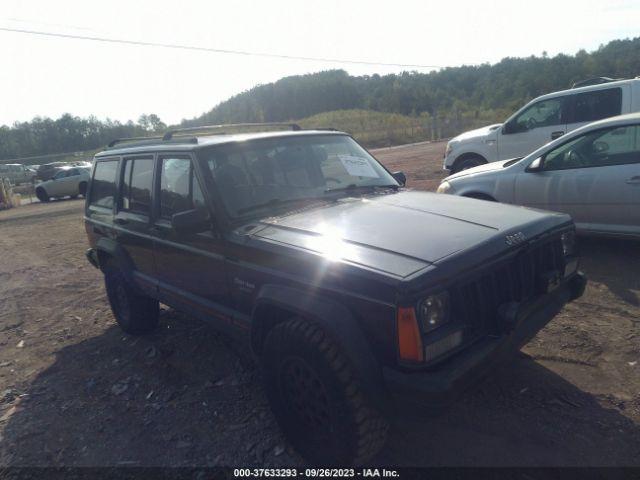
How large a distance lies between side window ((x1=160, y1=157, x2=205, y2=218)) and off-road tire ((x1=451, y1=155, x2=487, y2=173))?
738cm

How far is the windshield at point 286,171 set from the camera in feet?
11.1

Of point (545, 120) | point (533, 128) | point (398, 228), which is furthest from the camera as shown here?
point (533, 128)

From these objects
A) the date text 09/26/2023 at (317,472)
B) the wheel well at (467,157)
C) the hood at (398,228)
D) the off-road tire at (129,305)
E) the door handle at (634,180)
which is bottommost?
the date text 09/26/2023 at (317,472)

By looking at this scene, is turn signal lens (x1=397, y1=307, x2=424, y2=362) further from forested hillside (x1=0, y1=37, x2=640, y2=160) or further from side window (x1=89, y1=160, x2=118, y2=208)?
forested hillside (x1=0, y1=37, x2=640, y2=160)

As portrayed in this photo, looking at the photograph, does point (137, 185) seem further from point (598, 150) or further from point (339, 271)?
point (598, 150)

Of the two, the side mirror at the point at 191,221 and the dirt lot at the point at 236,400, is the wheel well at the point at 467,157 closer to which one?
the dirt lot at the point at 236,400

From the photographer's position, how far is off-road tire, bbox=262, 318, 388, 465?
2.41 meters

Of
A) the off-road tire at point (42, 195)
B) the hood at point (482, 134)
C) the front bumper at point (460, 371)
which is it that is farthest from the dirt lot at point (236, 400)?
the off-road tire at point (42, 195)

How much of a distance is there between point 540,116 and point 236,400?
768 centimetres

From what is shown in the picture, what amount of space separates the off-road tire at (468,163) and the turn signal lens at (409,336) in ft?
26.7

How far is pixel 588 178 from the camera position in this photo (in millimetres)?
5328

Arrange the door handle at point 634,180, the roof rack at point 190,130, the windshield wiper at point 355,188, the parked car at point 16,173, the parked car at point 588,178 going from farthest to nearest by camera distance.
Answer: the parked car at point 16,173, the parked car at point 588,178, the door handle at point 634,180, the roof rack at point 190,130, the windshield wiper at point 355,188

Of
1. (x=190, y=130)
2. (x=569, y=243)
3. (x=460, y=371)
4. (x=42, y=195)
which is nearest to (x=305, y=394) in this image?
(x=460, y=371)

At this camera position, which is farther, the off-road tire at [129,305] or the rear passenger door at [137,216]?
the off-road tire at [129,305]
